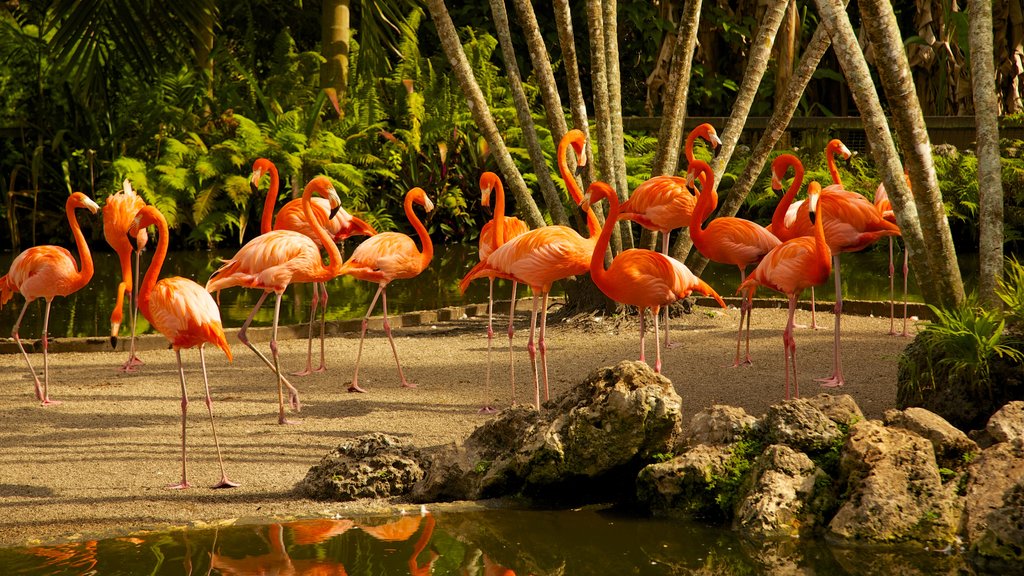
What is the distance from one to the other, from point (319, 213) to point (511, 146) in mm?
8074

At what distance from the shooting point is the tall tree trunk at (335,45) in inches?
618

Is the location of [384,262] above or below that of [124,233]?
below

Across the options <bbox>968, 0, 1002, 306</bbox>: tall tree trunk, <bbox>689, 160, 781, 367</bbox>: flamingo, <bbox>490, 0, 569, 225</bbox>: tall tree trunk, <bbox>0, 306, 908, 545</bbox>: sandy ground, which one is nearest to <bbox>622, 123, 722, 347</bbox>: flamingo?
<bbox>689, 160, 781, 367</bbox>: flamingo

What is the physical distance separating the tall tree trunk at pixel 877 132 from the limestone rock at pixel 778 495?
1.81 meters

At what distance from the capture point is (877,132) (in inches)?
224

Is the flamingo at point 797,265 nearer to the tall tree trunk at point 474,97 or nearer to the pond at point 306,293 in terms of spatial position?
the tall tree trunk at point 474,97

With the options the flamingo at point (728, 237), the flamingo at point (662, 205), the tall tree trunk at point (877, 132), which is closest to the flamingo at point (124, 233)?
the flamingo at point (662, 205)

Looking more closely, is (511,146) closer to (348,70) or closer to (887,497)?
(348,70)

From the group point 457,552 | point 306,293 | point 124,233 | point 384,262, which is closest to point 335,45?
point 306,293

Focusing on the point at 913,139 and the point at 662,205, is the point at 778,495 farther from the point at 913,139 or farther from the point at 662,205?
the point at 662,205

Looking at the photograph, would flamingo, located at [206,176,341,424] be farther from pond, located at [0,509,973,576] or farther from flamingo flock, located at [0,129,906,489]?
pond, located at [0,509,973,576]

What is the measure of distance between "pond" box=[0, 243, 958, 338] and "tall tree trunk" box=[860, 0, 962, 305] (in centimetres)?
503

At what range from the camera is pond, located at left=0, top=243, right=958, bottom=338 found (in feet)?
31.4

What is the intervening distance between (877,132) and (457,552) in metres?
3.13
